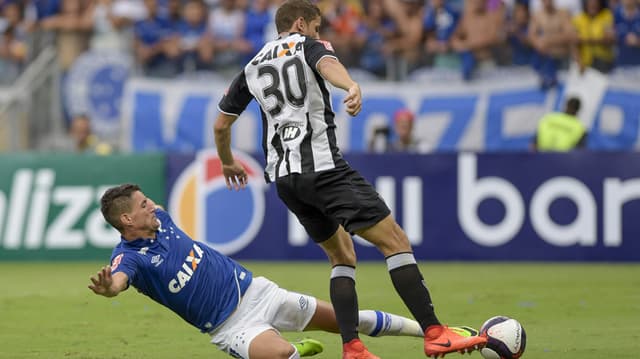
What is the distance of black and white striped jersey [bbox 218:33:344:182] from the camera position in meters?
7.29

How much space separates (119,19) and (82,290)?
23.1 ft

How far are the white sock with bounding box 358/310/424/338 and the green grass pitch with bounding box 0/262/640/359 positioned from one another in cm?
22

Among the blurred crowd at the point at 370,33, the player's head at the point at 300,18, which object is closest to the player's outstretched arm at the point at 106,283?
the player's head at the point at 300,18

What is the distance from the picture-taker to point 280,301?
24.2 ft

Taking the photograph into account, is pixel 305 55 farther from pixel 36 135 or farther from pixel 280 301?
pixel 36 135

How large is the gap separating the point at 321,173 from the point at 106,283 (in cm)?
160

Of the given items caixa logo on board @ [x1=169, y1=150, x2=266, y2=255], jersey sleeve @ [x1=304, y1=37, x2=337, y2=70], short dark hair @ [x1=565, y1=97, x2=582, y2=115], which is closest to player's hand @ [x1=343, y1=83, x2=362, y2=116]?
jersey sleeve @ [x1=304, y1=37, x2=337, y2=70]

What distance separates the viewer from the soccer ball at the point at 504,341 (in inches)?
280

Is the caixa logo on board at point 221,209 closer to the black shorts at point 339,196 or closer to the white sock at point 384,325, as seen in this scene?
the white sock at point 384,325

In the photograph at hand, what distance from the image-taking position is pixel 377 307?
10.7 metres

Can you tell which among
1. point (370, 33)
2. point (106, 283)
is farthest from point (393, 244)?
point (370, 33)

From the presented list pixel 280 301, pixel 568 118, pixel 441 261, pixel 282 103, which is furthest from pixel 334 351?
pixel 568 118

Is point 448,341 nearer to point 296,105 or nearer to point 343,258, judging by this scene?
point 343,258

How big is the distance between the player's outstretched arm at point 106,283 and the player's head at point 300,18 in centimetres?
200
